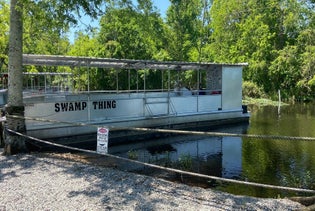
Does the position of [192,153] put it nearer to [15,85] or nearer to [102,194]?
[15,85]

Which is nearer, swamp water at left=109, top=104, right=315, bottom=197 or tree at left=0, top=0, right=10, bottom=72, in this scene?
swamp water at left=109, top=104, right=315, bottom=197

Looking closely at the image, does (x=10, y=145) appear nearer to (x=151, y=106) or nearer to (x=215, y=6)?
(x=151, y=106)

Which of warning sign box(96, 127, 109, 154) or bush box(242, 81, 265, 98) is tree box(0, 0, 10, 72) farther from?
bush box(242, 81, 265, 98)

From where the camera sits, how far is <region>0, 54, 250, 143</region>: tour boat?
14.7 meters

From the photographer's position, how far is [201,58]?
1921 inches

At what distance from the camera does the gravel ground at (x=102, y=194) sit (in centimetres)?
566

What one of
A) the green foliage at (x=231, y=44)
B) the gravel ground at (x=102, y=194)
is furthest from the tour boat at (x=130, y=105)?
the green foliage at (x=231, y=44)

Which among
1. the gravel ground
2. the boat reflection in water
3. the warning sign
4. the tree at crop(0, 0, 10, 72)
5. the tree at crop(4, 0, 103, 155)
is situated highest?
the tree at crop(0, 0, 10, 72)

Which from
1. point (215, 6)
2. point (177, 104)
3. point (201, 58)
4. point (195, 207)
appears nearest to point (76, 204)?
point (195, 207)

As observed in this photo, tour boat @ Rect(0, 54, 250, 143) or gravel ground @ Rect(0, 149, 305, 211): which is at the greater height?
tour boat @ Rect(0, 54, 250, 143)

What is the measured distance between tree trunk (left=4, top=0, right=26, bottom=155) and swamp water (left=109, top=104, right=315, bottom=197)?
10.6ft

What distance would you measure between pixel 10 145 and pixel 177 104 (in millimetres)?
11169

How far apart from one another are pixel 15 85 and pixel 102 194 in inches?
192

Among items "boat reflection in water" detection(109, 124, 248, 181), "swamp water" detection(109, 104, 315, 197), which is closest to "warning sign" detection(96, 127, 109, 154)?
"swamp water" detection(109, 104, 315, 197)
